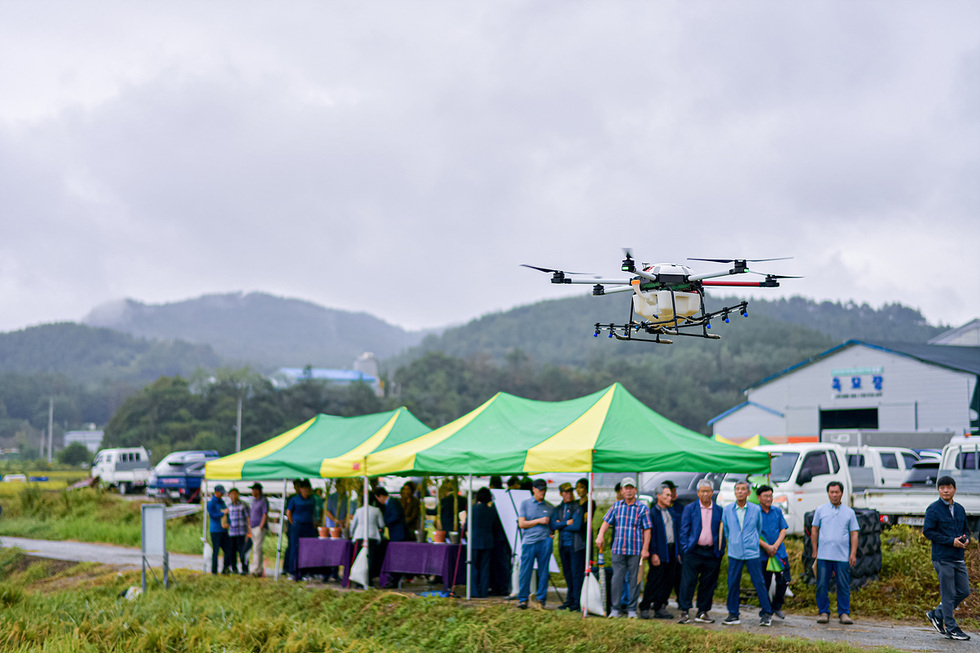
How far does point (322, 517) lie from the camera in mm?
21344

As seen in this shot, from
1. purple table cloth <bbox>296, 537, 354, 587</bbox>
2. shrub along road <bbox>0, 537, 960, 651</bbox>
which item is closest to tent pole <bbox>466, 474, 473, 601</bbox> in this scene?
purple table cloth <bbox>296, 537, 354, 587</bbox>

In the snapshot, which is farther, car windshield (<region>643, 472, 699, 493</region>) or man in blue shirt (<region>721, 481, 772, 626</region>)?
car windshield (<region>643, 472, 699, 493</region>)

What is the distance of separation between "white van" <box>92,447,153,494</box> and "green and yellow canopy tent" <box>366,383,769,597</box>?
3098 centimetres

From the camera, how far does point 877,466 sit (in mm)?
22219

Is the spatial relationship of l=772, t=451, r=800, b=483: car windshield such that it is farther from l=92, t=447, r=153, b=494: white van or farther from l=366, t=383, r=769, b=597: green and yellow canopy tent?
l=92, t=447, r=153, b=494: white van

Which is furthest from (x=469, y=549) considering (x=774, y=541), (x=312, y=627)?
(x=774, y=541)

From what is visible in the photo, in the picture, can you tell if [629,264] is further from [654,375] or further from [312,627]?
[654,375]

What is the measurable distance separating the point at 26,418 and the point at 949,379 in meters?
146

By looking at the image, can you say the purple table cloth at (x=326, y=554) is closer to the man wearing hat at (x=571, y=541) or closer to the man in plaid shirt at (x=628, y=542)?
the man wearing hat at (x=571, y=541)

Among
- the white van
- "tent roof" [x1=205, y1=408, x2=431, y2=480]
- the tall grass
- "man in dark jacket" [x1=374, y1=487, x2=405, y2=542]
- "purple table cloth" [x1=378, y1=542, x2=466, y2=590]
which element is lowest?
the tall grass

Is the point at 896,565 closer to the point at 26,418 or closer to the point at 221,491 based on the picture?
the point at 221,491

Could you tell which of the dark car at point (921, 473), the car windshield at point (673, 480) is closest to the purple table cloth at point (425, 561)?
the car windshield at point (673, 480)

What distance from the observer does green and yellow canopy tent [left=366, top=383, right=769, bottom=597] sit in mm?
13492

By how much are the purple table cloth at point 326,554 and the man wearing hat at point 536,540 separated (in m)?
4.23
